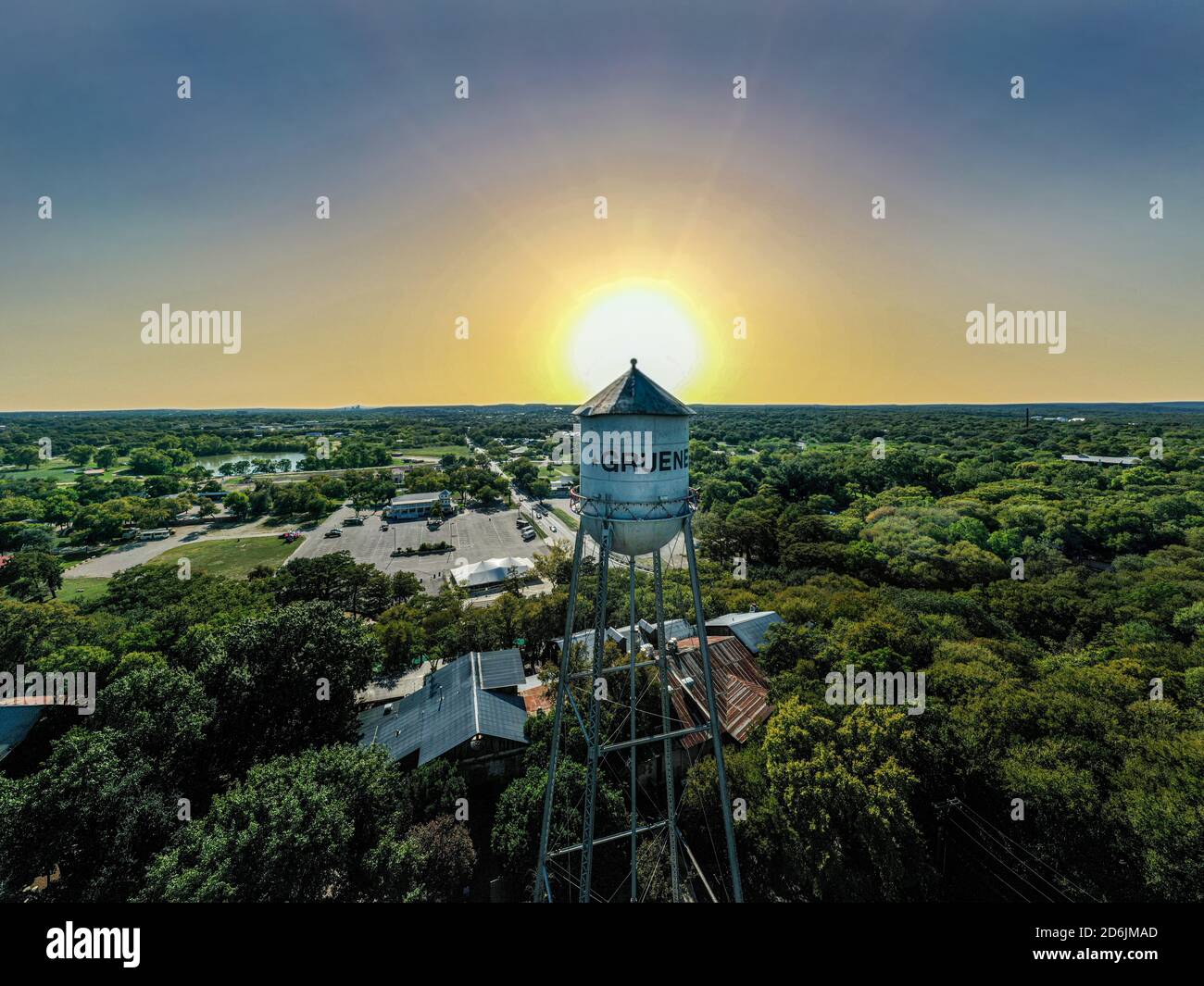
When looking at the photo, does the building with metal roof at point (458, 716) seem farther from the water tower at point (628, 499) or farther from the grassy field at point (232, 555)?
the grassy field at point (232, 555)

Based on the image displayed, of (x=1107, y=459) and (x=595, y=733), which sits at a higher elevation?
(x=1107, y=459)

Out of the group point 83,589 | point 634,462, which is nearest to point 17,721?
point 634,462

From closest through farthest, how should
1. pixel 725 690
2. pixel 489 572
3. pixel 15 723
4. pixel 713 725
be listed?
pixel 713 725, pixel 15 723, pixel 725 690, pixel 489 572

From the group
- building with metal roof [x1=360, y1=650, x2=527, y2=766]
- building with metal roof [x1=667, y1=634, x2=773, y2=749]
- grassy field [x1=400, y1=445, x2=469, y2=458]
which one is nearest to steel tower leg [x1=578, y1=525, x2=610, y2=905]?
building with metal roof [x1=667, y1=634, x2=773, y2=749]

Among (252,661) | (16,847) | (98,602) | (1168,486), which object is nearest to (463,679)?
(252,661)

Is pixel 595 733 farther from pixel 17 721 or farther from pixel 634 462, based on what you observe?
pixel 17 721

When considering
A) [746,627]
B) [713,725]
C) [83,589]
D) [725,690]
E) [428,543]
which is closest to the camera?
[713,725]

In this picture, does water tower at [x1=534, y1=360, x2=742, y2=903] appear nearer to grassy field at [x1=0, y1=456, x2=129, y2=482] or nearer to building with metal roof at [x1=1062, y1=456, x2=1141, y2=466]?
building with metal roof at [x1=1062, y1=456, x2=1141, y2=466]
